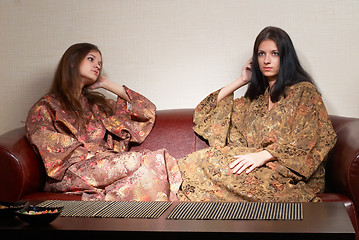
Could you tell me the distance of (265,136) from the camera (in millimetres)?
3014

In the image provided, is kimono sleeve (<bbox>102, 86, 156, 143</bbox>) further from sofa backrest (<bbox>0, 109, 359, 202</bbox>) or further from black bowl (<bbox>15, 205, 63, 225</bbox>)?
black bowl (<bbox>15, 205, 63, 225</bbox>)

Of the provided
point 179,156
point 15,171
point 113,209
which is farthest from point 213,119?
point 113,209

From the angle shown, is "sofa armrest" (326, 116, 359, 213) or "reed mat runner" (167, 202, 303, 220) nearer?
"reed mat runner" (167, 202, 303, 220)

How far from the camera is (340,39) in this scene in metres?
3.50

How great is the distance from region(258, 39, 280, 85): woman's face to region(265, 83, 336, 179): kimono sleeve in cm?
24

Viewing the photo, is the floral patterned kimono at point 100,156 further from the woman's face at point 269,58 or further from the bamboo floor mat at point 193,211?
the woman's face at point 269,58

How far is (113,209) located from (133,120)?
4.69ft

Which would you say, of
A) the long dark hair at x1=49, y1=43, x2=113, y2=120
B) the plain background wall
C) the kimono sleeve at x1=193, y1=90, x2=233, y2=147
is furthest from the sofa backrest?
the plain background wall

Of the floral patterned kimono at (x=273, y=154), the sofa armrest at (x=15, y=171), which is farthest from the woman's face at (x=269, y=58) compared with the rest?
the sofa armrest at (x=15, y=171)

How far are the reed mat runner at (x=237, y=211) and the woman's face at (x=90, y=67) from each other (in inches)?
62.2

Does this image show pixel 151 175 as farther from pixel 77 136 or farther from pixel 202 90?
pixel 202 90

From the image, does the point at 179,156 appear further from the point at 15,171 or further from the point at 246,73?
the point at 15,171

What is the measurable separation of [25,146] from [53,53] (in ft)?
3.70

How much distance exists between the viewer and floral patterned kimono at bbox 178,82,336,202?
272cm
